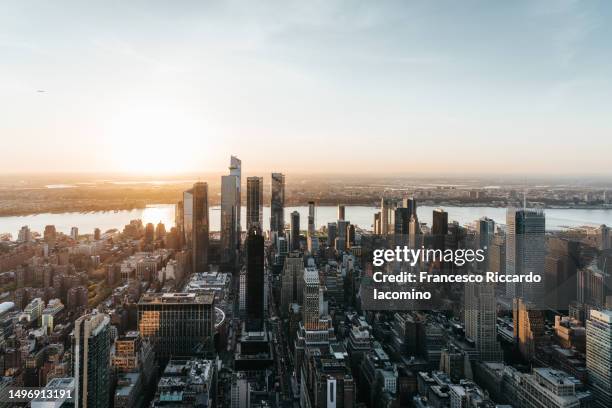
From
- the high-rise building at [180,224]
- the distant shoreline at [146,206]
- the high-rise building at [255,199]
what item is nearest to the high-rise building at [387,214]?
the distant shoreline at [146,206]

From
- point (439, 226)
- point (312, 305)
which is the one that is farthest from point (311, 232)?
point (312, 305)

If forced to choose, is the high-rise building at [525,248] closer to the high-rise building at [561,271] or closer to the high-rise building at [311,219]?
the high-rise building at [561,271]

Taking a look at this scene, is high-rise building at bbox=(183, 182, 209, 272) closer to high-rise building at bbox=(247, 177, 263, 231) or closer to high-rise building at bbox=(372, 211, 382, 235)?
high-rise building at bbox=(247, 177, 263, 231)

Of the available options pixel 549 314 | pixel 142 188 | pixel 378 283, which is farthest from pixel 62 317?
pixel 549 314

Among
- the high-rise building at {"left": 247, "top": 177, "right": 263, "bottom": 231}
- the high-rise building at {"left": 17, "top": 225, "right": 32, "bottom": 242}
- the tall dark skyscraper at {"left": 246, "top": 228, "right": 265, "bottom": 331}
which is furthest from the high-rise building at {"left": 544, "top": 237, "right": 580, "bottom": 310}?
the high-rise building at {"left": 17, "top": 225, "right": 32, "bottom": 242}

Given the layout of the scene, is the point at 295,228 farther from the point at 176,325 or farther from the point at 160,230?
the point at 176,325

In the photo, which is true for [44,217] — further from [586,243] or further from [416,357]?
[586,243]
